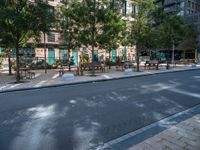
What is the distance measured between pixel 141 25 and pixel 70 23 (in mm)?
7376

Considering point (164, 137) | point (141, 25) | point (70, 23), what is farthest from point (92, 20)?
point (164, 137)

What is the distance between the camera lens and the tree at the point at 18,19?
11695 mm

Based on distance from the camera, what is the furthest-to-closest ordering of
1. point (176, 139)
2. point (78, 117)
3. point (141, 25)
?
point (141, 25), point (78, 117), point (176, 139)

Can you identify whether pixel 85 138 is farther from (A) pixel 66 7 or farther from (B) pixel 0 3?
(A) pixel 66 7

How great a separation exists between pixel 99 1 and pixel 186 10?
51.3 metres

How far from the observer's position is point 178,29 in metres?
25.8

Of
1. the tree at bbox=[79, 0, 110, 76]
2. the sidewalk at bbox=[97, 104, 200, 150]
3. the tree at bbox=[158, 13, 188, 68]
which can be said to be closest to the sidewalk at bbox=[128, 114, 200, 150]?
the sidewalk at bbox=[97, 104, 200, 150]

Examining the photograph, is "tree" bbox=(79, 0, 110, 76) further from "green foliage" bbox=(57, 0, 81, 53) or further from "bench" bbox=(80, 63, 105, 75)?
"bench" bbox=(80, 63, 105, 75)

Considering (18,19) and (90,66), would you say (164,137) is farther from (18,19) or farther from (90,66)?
(90,66)

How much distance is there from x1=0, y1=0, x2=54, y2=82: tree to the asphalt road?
528 centimetres

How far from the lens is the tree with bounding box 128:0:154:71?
21297 millimetres

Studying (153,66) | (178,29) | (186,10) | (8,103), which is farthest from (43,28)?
(186,10)

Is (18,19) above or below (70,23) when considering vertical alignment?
below

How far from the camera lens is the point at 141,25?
21.4 meters
